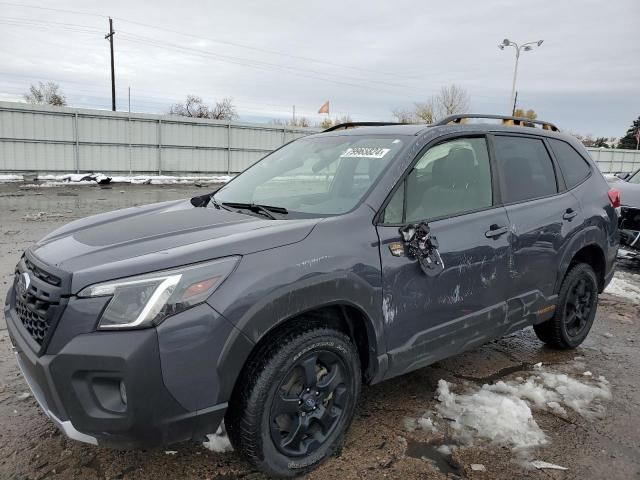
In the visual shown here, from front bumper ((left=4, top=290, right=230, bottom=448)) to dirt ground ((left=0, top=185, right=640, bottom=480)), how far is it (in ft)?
1.93

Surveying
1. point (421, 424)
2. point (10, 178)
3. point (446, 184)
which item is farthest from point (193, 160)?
point (421, 424)

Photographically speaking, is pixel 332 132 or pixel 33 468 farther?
pixel 332 132

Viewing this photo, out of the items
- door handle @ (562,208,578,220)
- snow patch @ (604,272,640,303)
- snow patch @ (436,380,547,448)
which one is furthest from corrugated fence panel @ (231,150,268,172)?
snow patch @ (436,380,547,448)

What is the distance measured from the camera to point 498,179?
3.46 m

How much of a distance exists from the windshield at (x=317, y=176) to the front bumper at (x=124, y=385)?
112 cm

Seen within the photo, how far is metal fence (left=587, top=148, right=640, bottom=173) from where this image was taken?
35.9 metres

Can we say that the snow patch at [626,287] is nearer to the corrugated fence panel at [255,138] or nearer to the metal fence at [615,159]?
the corrugated fence panel at [255,138]

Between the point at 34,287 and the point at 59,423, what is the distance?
23.4 inches

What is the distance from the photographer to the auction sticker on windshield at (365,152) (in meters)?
3.06

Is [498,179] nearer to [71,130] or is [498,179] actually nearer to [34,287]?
[34,287]

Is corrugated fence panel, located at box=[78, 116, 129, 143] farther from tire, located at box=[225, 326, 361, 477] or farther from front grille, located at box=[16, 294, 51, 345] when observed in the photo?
tire, located at box=[225, 326, 361, 477]

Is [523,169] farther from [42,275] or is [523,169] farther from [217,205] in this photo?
[42,275]

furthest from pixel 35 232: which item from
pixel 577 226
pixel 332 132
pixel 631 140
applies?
pixel 631 140

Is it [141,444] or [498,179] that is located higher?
[498,179]
